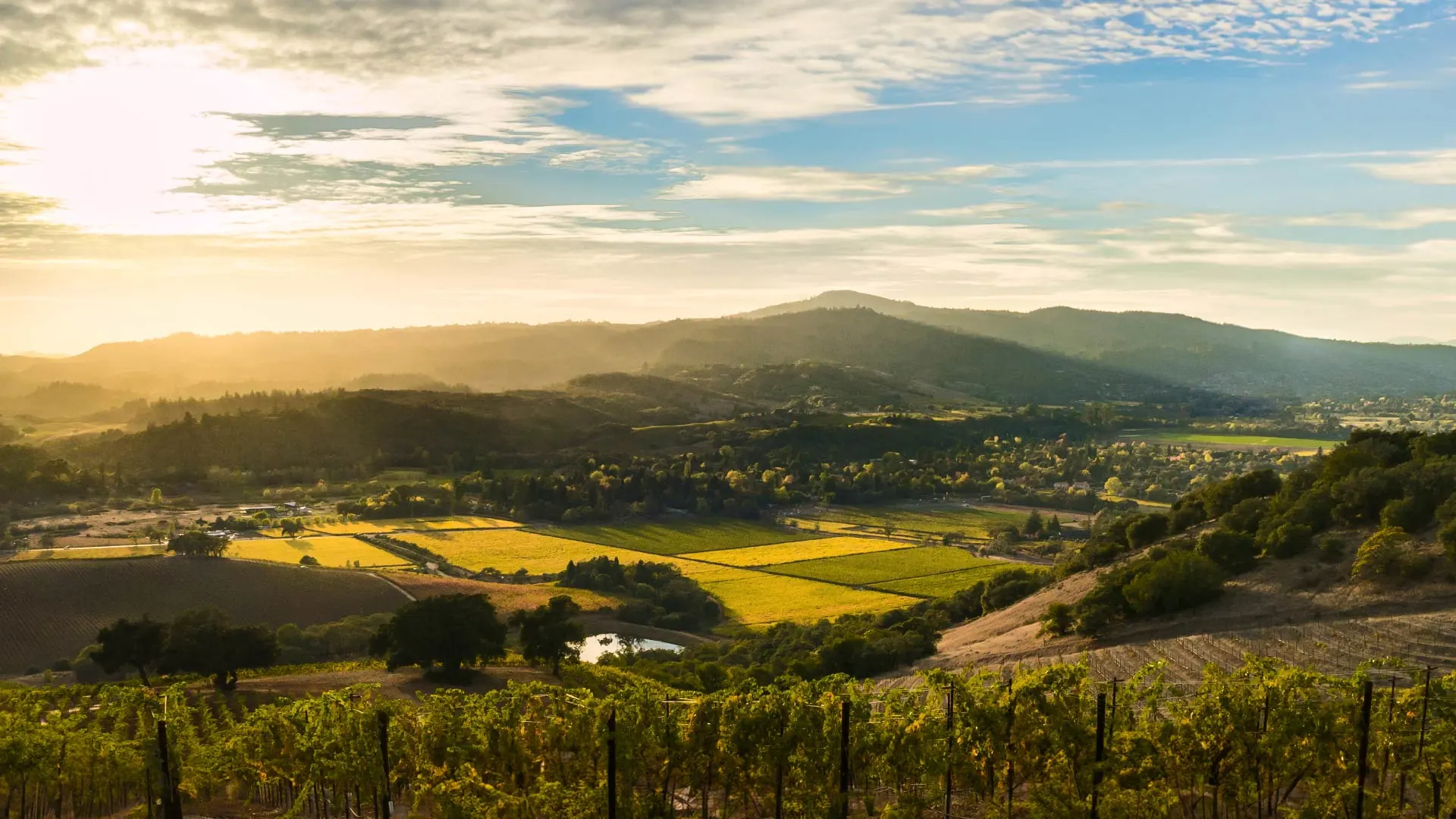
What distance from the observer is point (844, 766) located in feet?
69.1

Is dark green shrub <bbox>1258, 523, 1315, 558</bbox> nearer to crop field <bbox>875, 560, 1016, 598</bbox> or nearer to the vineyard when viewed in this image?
the vineyard

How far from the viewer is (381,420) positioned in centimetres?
16938

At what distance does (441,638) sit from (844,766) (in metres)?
30.2

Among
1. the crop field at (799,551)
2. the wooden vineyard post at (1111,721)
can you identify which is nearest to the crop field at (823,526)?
the crop field at (799,551)

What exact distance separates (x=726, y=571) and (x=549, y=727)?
64731 mm

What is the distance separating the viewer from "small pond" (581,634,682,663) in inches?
2478

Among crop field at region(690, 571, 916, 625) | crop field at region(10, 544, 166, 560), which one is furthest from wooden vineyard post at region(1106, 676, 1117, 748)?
crop field at region(10, 544, 166, 560)

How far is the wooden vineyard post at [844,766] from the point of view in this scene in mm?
20875

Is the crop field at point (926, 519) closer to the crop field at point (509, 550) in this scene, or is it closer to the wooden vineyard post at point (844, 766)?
the crop field at point (509, 550)

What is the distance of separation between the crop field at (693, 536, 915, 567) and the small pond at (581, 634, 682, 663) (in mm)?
23757

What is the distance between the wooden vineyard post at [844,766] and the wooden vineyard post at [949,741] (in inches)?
79.1

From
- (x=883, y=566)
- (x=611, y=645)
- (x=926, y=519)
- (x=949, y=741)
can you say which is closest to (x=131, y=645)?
(x=611, y=645)

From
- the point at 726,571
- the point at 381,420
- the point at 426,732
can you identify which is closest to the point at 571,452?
the point at 381,420

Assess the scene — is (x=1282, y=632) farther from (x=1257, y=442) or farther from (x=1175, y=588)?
(x=1257, y=442)
